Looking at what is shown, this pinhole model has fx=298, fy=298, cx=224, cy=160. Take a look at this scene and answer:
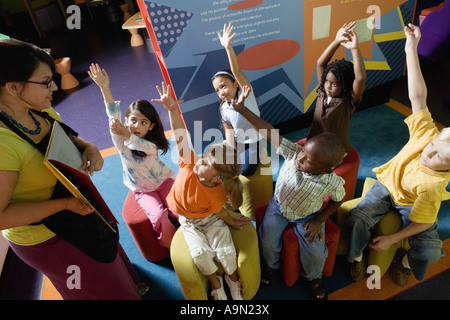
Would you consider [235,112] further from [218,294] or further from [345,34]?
[218,294]

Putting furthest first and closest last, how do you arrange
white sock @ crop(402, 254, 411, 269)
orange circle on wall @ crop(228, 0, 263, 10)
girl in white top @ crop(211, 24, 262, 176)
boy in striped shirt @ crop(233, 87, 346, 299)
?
orange circle on wall @ crop(228, 0, 263, 10)
girl in white top @ crop(211, 24, 262, 176)
white sock @ crop(402, 254, 411, 269)
boy in striped shirt @ crop(233, 87, 346, 299)

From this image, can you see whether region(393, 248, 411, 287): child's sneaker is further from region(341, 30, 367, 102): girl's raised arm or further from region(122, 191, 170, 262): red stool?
region(122, 191, 170, 262): red stool

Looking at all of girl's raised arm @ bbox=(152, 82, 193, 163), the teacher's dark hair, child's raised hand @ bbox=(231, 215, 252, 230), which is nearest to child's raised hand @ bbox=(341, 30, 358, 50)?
girl's raised arm @ bbox=(152, 82, 193, 163)

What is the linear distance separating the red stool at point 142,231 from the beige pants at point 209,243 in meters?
0.37

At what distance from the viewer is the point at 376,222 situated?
1.95 m

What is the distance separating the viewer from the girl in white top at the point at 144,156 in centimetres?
198

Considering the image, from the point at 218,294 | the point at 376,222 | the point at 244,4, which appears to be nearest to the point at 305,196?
the point at 376,222

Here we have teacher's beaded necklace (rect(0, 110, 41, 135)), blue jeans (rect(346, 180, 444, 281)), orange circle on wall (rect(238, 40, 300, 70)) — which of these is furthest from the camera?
orange circle on wall (rect(238, 40, 300, 70))

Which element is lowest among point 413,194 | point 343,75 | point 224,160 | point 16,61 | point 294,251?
point 294,251

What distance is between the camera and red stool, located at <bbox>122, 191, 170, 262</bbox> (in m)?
2.11

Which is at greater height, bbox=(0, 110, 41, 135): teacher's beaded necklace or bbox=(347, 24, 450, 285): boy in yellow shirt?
bbox=(0, 110, 41, 135): teacher's beaded necklace

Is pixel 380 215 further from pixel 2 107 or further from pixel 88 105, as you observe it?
pixel 88 105

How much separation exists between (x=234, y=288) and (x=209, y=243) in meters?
0.35

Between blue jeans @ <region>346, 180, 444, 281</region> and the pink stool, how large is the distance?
523cm
